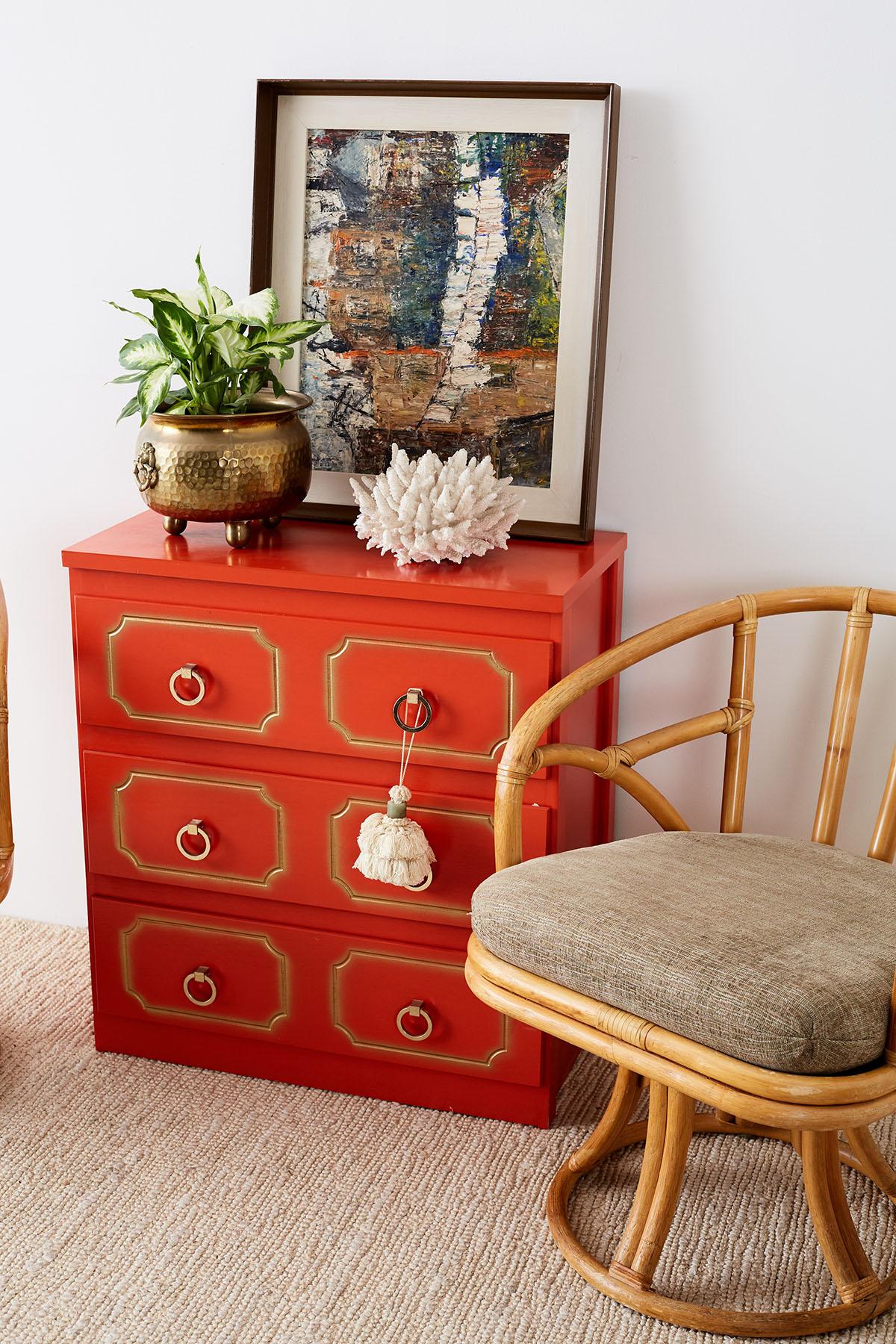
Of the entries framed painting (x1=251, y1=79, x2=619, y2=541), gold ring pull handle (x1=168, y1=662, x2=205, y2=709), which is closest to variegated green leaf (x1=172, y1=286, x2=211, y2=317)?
framed painting (x1=251, y1=79, x2=619, y2=541)

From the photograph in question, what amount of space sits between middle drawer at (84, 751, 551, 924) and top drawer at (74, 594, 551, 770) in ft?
0.22

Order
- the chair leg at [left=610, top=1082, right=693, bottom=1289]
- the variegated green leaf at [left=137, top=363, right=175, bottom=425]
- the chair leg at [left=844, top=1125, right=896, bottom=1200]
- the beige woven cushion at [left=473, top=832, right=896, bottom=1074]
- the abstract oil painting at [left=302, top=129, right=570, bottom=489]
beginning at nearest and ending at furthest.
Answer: the beige woven cushion at [left=473, top=832, right=896, bottom=1074] → the chair leg at [left=610, top=1082, right=693, bottom=1289] → the chair leg at [left=844, top=1125, right=896, bottom=1200] → the variegated green leaf at [left=137, top=363, right=175, bottom=425] → the abstract oil painting at [left=302, top=129, right=570, bottom=489]

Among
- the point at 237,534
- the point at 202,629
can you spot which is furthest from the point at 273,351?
the point at 202,629

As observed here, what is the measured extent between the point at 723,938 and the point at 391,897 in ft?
2.03

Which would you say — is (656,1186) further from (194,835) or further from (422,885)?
(194,835)

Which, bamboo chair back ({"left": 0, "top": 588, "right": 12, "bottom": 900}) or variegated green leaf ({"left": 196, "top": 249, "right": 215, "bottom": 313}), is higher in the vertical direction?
variegated green leaf ({"left": 196, "top": 249, "right": 215, "bottom": 313})

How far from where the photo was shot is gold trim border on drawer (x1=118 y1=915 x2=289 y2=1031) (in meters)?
2.00

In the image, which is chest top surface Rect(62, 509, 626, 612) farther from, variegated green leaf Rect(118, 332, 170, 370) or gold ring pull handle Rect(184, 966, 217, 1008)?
gold ring pull handle Rect(184, 966, 217, 1008)

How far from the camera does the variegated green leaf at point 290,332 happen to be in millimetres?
1862

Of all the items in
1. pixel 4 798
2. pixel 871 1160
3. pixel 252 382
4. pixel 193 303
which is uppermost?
pixel 193 303

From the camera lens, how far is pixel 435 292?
1.99 metres

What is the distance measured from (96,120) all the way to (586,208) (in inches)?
32.0

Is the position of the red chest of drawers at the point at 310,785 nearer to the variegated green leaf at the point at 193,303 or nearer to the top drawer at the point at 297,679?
the top drawer at the point at 297,679

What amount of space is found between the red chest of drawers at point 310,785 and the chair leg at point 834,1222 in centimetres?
44
